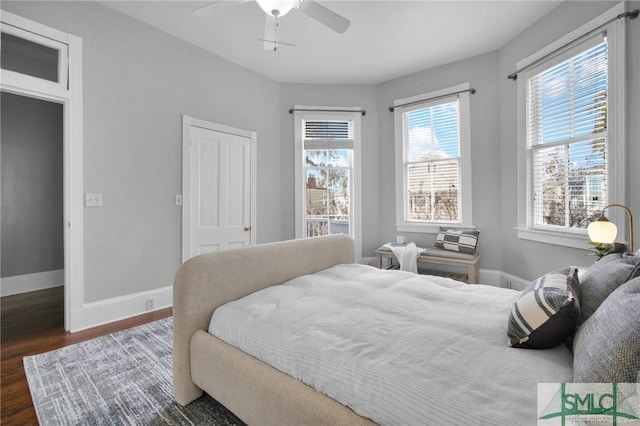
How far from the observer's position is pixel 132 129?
114 inches

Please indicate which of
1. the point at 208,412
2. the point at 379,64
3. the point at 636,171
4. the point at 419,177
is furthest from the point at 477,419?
the point at 379,64

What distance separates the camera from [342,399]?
962mm

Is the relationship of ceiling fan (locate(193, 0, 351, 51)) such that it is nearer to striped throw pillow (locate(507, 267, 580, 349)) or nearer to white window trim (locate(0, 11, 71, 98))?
white window trim (locate(0, 11, 71, 98))

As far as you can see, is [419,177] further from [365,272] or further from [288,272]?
[288,272]

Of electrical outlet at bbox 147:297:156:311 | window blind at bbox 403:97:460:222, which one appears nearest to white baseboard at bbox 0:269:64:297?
electrical outlet at bbox 147:297:156:311

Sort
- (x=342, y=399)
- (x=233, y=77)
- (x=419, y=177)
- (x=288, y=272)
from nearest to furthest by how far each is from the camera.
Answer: (x=342, y=399) → (x=288, y=272) → (x=233, y=77) → (x=419, y=177)

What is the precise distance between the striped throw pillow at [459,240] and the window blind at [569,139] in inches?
25.7

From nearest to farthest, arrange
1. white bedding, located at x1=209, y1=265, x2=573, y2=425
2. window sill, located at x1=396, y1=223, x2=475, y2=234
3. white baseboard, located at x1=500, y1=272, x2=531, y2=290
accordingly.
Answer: white bedding, located at x1=209, y1=265, x2=573, y2=425 → white baseboard, located at x1=500, y1=272, x2=531, y2=290 → window sill, located at x1=396, y1=223, x2=475, y2=234

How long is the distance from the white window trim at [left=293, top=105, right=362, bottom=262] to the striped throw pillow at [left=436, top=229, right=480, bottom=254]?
3.83 ft

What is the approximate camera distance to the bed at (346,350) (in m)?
0.85

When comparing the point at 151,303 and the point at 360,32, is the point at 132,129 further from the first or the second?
the point at 360,32

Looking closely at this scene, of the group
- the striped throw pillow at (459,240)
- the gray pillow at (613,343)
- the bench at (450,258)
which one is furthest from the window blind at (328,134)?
the gray pillow at (613,343)

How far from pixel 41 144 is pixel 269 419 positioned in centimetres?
468

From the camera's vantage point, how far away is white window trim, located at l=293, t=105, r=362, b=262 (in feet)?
14.3
